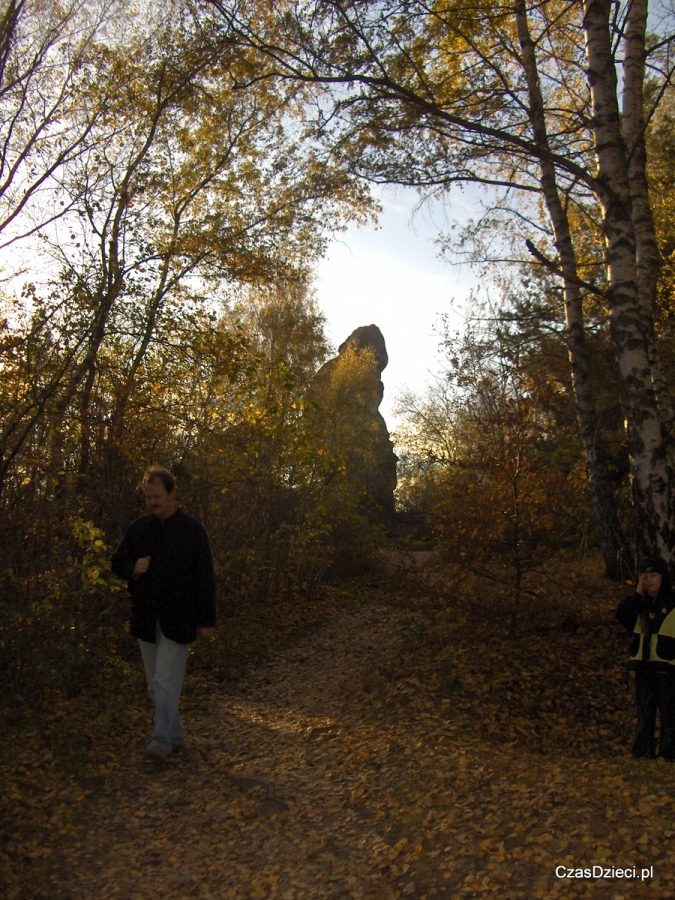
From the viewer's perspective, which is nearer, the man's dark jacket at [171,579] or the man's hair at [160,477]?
the man's dark jacket at [171,579]

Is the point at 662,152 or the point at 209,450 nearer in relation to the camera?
the point at 209,450

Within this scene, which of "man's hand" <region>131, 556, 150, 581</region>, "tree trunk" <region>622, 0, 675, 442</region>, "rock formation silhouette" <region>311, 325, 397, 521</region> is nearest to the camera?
"man's hand" <region>131, 556, 150, 581</region>

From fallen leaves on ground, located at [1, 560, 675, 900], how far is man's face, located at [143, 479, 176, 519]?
183 cm

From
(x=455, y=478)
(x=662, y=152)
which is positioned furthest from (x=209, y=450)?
(x=662, y=152)

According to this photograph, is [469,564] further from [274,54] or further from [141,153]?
[141,153]

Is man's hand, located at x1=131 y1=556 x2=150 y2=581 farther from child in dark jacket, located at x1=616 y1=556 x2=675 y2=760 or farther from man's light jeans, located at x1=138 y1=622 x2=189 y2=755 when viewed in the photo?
child in dark jacket, located at x1=616 y1=556 x2=675 y2=760

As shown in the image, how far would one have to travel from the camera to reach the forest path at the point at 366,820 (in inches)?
141

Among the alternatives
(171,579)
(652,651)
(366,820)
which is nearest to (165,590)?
(171,579)

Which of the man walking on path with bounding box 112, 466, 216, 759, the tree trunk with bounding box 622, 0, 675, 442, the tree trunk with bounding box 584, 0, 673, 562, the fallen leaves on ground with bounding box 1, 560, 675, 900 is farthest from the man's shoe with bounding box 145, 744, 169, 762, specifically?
the tree trunk with bounding box 622, 0, 675, 442

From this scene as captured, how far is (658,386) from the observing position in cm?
857

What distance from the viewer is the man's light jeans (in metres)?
5.06

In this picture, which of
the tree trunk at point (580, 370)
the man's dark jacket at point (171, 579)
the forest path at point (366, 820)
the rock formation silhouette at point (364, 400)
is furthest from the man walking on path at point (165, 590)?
the rock formation silhouette at point (364, 400)

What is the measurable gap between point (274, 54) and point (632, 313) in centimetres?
410

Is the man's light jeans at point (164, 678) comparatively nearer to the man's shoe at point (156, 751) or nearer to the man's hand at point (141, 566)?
the man's shoe at point (156, 751)
